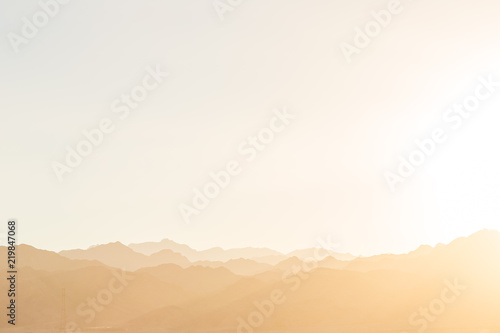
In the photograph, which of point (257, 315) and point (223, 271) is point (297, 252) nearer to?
point (223, 271)

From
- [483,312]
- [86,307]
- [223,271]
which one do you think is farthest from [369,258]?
[86,307]

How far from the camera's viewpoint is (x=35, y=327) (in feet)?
258

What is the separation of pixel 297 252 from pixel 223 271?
45.8 metres
